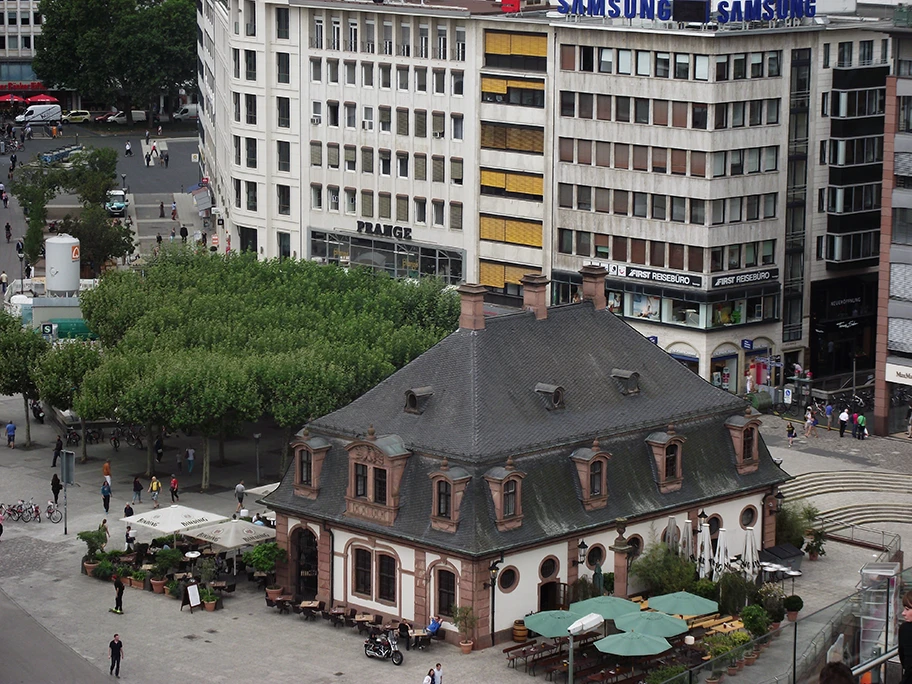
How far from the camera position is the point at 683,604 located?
9181cm

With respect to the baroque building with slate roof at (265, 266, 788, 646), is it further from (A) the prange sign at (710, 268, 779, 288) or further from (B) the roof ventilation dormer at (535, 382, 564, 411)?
(A) the prange sign at (710, 268, 779, 288)

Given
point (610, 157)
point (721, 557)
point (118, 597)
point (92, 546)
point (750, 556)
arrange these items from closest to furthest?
point (118, 597)
point (721, 557)
point (750, 556)
point (92, 546)
point (610, 157)

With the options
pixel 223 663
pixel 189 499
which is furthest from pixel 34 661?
pixel 189 499

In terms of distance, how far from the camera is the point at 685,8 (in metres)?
136

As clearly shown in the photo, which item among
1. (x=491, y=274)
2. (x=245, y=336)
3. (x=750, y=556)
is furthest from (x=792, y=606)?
(x=491, y=274)

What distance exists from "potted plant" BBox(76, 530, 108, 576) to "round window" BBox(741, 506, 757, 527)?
1142 inches

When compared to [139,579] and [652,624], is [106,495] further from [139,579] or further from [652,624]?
→ [652,624]

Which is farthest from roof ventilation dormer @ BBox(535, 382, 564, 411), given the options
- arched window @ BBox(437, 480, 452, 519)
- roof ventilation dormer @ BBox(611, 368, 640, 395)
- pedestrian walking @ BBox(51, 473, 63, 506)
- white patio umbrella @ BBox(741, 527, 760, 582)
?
pedestrian walking @ BBox(51, 473, 63, 506)

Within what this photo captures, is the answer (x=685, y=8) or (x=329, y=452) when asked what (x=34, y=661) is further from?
(x=685, y=8)

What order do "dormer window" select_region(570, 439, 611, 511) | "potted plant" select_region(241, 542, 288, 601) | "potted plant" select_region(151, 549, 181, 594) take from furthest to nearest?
"potted plant" select_region(151, 549, 181, 594) → "potted plant" select_region(241, 542, 288, 601) → "dormer window" select_region(570, 439, 611, 511)

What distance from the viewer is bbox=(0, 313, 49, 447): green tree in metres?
126

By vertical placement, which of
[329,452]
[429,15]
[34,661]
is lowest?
[34,661]

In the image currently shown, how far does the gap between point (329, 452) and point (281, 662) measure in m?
10.9

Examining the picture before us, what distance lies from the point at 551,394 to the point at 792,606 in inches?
530
